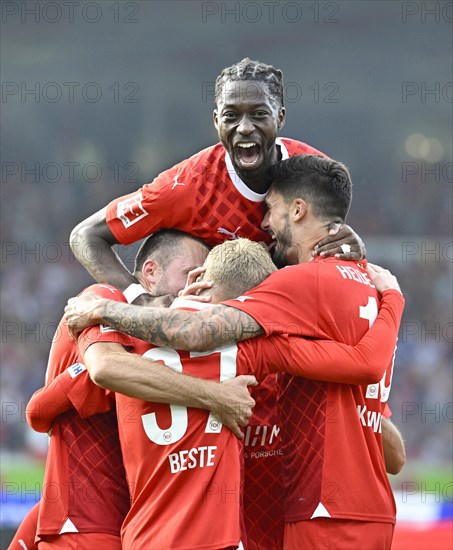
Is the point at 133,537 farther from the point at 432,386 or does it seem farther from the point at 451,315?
the point at 451,315

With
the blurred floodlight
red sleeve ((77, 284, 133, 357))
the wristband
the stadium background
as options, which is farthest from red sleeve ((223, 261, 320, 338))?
the blurred floodlight

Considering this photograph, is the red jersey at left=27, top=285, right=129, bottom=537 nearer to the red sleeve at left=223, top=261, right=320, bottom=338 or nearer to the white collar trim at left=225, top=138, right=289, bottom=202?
the red sleeve at left=223, top=261, right=320, bottom=338

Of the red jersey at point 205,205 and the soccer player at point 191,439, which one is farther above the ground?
the red jersey at point 205,205

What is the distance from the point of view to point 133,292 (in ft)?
15.0

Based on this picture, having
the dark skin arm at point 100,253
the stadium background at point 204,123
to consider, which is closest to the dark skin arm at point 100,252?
the dark skin arm at point 100,253

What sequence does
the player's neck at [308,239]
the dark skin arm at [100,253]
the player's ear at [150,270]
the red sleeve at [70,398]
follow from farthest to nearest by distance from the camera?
1. the dark skin arm at [100,253]
2. the player's ear at [150,270]
3. the player's neck at [308,239]
4. the red sleeve at [70,398]

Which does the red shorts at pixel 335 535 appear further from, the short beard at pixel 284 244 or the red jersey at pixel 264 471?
the short beard at pixel 284 244

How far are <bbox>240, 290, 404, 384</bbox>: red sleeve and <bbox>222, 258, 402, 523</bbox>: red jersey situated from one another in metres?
0.04

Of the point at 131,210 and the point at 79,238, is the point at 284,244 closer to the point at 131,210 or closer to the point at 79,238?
the point at 131,210

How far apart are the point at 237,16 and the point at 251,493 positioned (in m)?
10.5

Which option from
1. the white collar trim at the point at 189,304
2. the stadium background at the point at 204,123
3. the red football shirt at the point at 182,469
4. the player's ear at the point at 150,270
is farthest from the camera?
the stadium background at the point at 204,123

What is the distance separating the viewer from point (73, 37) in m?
14.7

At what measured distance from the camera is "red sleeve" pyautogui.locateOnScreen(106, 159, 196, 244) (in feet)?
15.6

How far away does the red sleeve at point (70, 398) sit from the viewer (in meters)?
4.04
